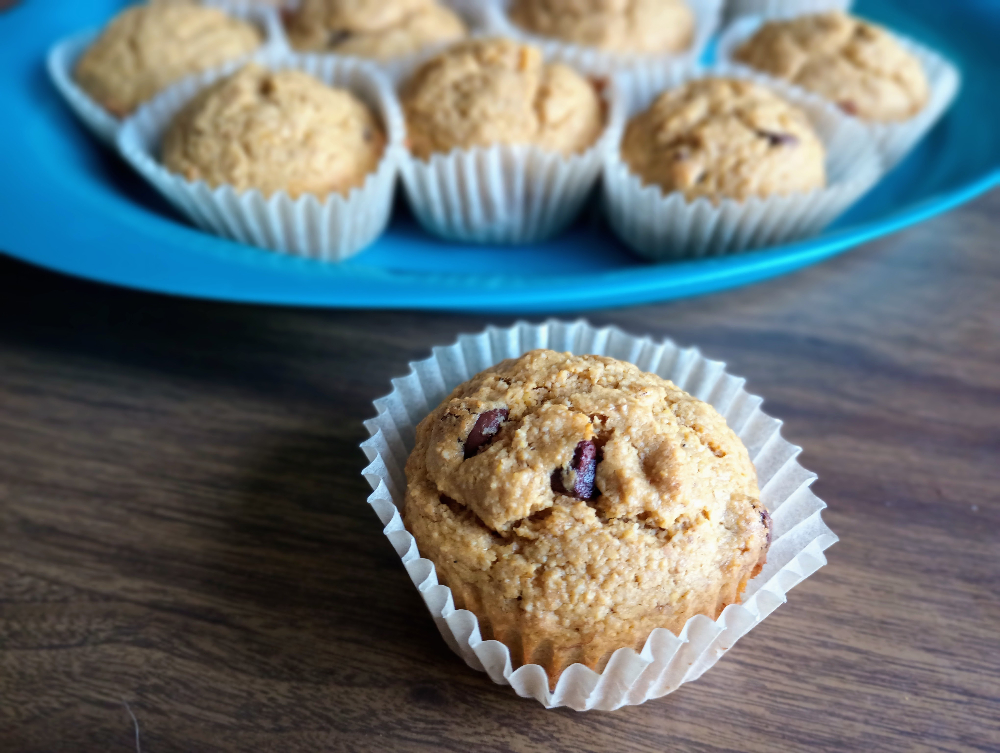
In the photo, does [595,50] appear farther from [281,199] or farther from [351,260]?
[281,199]

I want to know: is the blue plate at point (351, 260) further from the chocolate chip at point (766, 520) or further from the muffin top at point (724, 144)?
the chocolate chip at point (766, 520)

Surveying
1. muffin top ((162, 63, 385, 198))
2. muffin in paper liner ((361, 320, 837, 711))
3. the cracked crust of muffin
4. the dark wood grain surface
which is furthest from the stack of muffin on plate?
the cracked crust of muffin

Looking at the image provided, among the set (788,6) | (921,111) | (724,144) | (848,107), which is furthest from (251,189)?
(788,6)

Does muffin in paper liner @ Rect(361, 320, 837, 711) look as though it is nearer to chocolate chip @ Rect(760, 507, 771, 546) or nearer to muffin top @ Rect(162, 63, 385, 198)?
chocolate chip @ Rect(760, 507, 771, 546)

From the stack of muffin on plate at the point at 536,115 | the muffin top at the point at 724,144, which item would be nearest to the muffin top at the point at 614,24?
the stack of muffin on plate at the point at 536,115

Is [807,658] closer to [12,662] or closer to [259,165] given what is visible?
[12,662]

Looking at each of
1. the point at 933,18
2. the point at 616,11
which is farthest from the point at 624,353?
the point at 933,18
